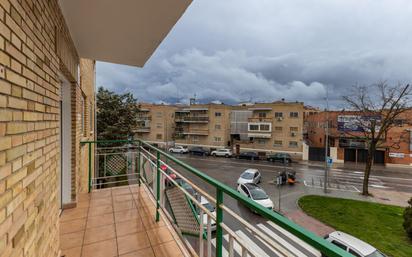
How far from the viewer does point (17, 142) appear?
3.89ft

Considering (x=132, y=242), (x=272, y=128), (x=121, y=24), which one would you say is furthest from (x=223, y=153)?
(x=121, y=24)

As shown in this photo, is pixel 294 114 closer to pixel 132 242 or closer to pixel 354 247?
pixel 354 247

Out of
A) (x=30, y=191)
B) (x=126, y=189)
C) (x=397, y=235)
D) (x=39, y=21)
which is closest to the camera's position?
(x=30, y=191)

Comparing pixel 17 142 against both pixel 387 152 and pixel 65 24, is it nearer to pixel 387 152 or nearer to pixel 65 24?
pixel 65 24

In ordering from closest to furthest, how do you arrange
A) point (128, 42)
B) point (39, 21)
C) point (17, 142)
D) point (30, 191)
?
point (17, 142), point (30, 191), point (39, 21), point (128, 42)

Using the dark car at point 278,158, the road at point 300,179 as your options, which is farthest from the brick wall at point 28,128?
the dark car at point 278,158

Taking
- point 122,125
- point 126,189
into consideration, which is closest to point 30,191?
point 126,189

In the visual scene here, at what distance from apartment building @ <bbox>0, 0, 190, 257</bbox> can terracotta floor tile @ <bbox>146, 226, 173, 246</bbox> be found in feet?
3.25

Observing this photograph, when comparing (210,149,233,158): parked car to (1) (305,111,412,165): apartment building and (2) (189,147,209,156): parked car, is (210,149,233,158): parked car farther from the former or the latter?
(1) (305,111,412,165): apartment building

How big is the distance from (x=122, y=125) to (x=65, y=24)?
10.6 meters

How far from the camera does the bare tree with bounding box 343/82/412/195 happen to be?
14.4m

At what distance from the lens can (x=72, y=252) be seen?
2381 mm

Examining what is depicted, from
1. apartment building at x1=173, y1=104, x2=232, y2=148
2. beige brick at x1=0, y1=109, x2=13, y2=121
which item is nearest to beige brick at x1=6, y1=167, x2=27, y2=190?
beige brick at x1=0, y1=109, x2=13, y2=121

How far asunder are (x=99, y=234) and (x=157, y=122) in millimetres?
35085
